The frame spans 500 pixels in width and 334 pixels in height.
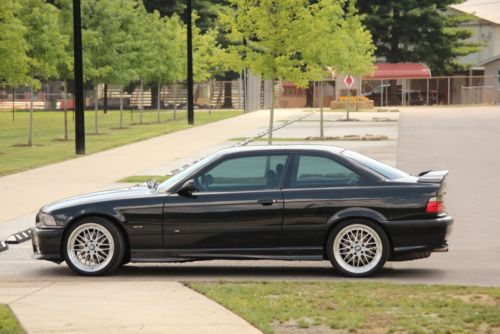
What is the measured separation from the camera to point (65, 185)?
21.0 m

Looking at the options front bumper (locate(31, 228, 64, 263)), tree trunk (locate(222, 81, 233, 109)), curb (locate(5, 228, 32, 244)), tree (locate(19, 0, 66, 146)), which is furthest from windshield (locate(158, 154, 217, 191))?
tree trunk (locate(222, 81, 233, 109))

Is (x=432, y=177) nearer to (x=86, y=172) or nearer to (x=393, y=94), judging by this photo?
(x=86, y=172)

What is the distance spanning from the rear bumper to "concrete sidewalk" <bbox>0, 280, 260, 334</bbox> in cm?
225

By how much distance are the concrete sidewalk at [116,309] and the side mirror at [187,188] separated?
3.52 feet

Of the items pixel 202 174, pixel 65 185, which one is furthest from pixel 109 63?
pixel 202 174

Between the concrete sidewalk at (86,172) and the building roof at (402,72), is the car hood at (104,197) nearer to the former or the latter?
the concrete sidewalk at (86,172)

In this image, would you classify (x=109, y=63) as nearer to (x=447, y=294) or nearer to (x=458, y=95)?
(x=447, y=294)

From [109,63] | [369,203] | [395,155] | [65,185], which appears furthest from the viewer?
[109,63]

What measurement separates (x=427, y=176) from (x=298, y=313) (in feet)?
11.2

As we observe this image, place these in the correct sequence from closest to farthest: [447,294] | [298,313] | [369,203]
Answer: [298,313], [447,294], [369,203]

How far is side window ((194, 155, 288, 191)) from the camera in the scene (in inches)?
445

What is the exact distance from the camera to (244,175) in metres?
11.4

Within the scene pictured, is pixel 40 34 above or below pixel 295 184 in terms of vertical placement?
above

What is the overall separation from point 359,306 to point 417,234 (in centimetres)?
214
